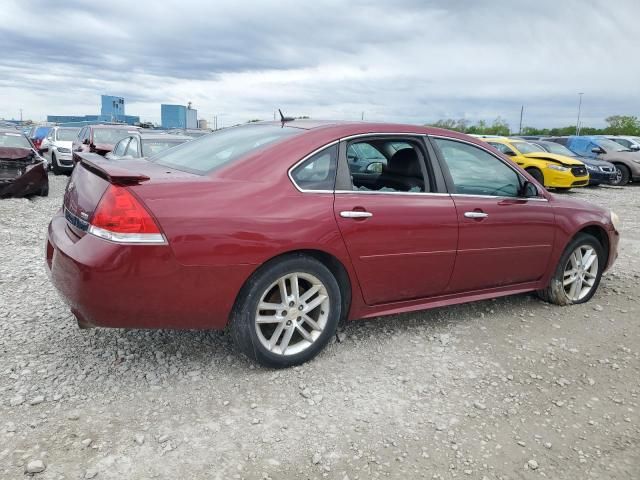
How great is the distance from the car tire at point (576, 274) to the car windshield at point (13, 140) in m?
9.46

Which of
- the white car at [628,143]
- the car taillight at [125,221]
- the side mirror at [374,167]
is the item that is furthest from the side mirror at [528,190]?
the white car at [628,143]

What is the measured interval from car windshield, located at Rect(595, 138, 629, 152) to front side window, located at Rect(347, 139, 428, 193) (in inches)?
660

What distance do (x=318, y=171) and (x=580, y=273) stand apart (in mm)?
2782

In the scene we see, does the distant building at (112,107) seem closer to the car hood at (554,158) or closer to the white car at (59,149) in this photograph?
the white car at (59,149)

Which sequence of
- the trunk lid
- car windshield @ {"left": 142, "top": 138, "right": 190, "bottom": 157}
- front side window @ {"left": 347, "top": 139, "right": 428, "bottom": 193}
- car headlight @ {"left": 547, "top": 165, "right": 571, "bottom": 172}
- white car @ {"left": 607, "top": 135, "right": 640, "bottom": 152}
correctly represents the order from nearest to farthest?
the trunk lid → front side window @ {"left": 347, "top": 139, "right": 428, "bottom": 193} → car windshield @ {"left": 142, "top": 138, "right": 190, "bottom": 157} → car headlight @ {"left": 547, "top": 165, "right": 571, "bottom": 172} → white car @ {"left": 607, "top": 135, "right": 640, "bottom": 152}

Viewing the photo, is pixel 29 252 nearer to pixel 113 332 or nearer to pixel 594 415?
pixel 113 332

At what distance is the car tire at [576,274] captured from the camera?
465 centimetres

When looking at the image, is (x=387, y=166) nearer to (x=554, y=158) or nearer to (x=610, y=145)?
(x=554, y=158)

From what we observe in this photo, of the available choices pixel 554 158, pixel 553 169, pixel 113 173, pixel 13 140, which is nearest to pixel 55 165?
pixel 13 140

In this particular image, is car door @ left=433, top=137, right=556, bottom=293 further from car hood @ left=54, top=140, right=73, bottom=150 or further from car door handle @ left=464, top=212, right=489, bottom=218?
car hood @ left=54, top=140, right=73, bottom=150

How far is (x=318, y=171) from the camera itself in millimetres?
3379

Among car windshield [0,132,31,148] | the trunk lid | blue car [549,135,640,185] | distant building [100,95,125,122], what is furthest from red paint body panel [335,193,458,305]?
distant building [100,95,125,122]

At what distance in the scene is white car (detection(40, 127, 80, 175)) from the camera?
15.7 metres

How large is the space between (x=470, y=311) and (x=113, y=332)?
2.77 m
